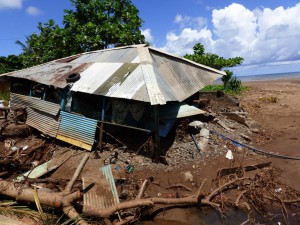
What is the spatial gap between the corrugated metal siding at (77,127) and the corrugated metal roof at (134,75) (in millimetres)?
1019

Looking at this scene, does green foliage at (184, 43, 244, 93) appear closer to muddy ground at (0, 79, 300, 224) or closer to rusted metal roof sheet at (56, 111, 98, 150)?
muddy ground at (0, 79, 300, 224)

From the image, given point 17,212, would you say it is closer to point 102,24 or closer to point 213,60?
point 102,24

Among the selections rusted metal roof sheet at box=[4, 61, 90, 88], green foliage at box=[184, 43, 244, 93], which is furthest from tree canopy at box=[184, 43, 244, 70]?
rusted metal roof sheet at box=[4, 61, 90, 88]

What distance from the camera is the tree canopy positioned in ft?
67.9

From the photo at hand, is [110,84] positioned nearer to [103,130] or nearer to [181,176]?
[103,130]

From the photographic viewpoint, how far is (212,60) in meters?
20.8

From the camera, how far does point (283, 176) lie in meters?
8.44

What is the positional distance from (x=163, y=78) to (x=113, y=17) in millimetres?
8863

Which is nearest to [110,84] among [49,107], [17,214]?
[49,107]

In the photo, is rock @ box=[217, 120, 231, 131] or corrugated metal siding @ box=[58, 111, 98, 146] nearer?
corrugated metal siding @ box=[58, 111, 98, 146]

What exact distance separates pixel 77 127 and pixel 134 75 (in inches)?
109

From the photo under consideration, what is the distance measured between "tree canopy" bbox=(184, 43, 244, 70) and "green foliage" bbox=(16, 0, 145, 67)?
16.5 feet

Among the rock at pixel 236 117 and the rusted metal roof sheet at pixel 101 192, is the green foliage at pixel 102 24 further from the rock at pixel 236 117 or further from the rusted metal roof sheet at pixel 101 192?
the rusted metal roof sheet at pixel 101 192

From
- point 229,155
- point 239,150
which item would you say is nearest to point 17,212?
point 229,155
